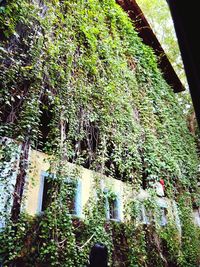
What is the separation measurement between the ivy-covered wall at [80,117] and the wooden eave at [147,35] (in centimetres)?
86

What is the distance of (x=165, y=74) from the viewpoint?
290 inches

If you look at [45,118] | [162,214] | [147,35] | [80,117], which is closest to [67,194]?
[80,117]

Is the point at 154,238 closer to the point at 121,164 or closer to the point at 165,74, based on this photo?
the point at 121,164

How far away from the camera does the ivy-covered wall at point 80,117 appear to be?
84.2 inches

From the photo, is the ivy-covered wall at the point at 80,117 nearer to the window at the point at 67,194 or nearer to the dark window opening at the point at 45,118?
the dark window opening at the point at 45,118

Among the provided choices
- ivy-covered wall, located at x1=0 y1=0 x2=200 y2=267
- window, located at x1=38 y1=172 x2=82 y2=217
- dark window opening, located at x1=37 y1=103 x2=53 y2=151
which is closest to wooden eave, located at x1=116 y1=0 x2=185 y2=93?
ivy-covered wall, located at x1=0 y1=0 x2=200 y2=267

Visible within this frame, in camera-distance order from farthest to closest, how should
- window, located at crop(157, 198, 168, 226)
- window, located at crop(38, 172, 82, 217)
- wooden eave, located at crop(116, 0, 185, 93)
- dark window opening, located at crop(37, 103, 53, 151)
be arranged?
wooden eave, located at crop(116, 0, 185, 93) → window, located at crop(157, 198, 168, 226) → dark window opening, located at crop(37, 103, 53, 151) → window, located at crop(38, 172, 82, 217)

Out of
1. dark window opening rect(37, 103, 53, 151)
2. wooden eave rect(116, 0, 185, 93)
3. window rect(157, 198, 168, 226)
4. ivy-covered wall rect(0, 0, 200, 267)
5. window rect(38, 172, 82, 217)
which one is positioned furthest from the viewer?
wooden eave rect(116, 0, 185, 93)

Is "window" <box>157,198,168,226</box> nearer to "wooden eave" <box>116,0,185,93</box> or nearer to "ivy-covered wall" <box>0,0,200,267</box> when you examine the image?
"ivy-covered wall" <box>0,0,200,267</box>

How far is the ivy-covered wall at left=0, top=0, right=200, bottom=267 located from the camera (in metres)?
2.14

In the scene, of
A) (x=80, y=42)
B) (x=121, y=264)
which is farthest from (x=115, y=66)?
Answer: (x=121, y=264)

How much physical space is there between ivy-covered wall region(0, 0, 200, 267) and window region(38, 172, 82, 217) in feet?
0.41

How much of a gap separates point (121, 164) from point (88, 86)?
4.20 feet

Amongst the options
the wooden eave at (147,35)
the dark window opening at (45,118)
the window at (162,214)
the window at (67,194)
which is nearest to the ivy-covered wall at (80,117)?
the dark window opening at (45,118)
